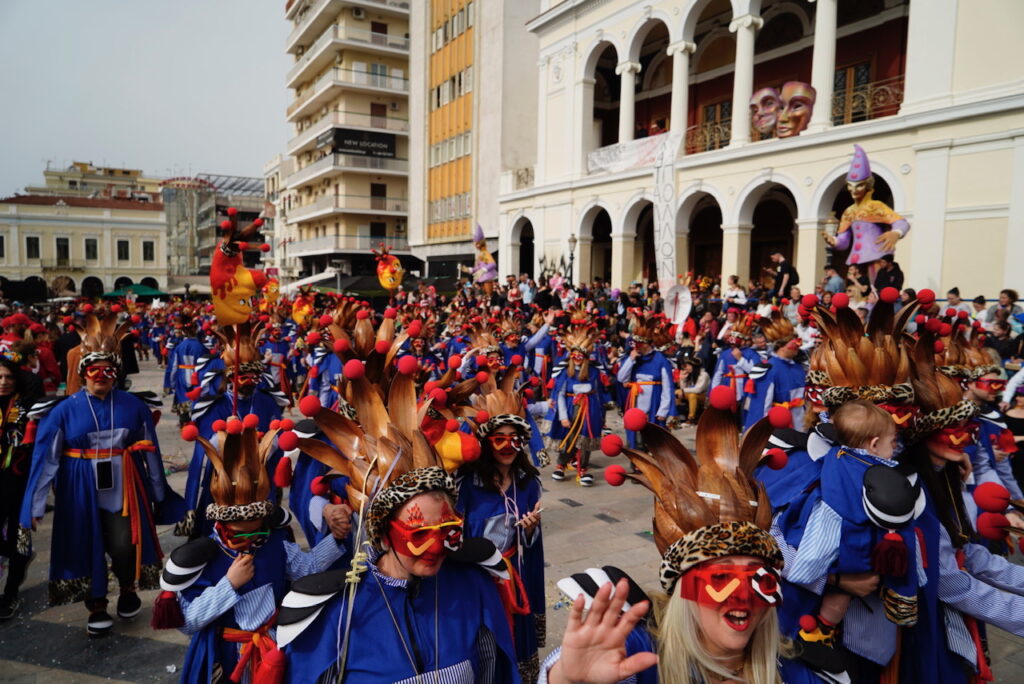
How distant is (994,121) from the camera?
44.0 feet

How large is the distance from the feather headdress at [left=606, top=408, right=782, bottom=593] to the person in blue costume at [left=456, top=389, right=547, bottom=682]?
1.80m

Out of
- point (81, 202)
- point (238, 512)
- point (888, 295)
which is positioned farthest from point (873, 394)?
point (81, 202)

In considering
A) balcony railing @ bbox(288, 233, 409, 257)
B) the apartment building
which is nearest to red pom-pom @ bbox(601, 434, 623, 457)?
the apartment building

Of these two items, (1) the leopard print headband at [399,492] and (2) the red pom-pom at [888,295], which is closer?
(1) the leopard print headband at [399,492]

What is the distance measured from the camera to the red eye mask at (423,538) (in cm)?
237

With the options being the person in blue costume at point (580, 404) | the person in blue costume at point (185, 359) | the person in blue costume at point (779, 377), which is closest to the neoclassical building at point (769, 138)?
the person in blue costume at point (779, 377)

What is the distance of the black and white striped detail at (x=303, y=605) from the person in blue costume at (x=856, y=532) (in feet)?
6.50

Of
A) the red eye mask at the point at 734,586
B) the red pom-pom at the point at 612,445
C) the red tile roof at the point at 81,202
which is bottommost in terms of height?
the red eye mask at the point at 734,586

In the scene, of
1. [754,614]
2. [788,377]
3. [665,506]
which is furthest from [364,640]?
[788,377]

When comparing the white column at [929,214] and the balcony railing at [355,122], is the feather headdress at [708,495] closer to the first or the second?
the white column at [929,214]

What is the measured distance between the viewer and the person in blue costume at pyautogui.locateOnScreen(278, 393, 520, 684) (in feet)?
7.78

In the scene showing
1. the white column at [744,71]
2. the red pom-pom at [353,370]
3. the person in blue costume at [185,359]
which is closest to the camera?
the red pom-pom at [353,370]

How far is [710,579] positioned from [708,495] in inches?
10.9

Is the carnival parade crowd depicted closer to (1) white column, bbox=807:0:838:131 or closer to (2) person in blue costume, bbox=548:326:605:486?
(2) person in blue costume, bbox=548:326:605:486
